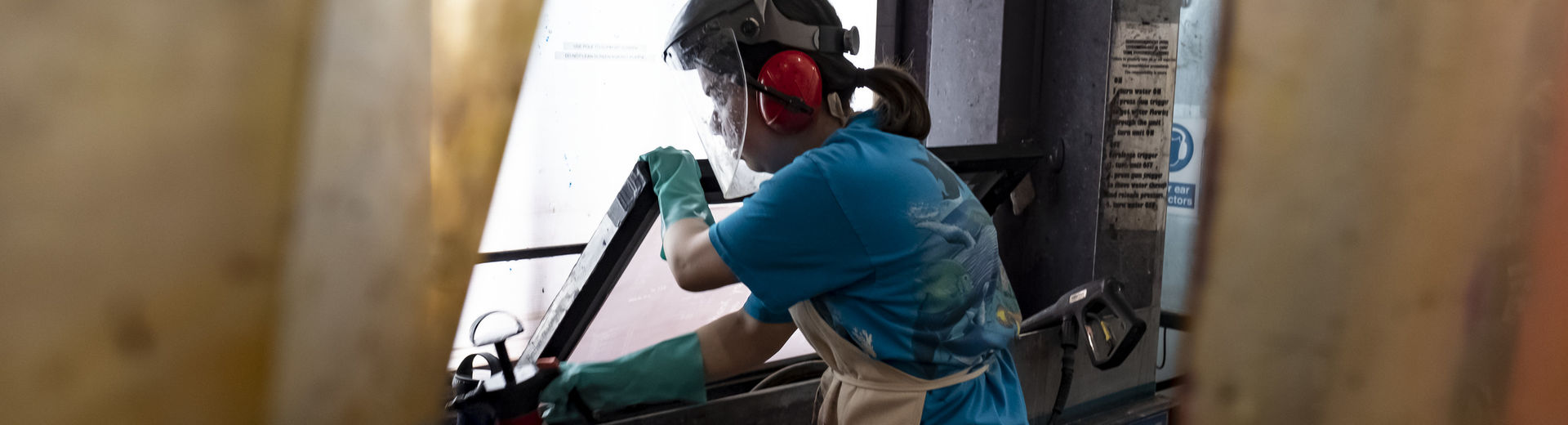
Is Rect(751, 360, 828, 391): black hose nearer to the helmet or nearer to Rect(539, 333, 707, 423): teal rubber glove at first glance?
Rect(539, 333, 707, 423): teal rubber glove

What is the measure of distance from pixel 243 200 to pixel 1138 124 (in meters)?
2.03

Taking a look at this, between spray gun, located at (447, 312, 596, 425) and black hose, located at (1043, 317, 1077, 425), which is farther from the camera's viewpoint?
black hose, located at (1043, 317, 1077, 425)

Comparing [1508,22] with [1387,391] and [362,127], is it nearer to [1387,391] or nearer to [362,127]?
[1387,391]

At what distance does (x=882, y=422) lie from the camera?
139 cm

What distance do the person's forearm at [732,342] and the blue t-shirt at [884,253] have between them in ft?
0.68

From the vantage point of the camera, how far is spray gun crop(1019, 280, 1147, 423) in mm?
1819

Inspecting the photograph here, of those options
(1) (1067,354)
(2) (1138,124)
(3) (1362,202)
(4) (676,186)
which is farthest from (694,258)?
(2) (1138,124)

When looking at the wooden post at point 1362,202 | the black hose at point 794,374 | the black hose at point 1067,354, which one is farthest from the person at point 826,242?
the wooden post at point 1362,202

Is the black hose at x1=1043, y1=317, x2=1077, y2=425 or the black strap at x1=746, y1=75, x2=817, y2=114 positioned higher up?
the black strap at x1=746, y1=75, x2=817, y2=114

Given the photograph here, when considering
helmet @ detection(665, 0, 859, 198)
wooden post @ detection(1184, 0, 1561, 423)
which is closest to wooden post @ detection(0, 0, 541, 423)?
wooden post @ detection(1184, 0, 1561, 423)

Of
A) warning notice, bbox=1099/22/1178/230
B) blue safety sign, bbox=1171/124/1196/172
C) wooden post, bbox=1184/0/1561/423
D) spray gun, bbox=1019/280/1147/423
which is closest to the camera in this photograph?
wooden post, bbox=1184/0/1561/423

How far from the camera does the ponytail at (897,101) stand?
145cm

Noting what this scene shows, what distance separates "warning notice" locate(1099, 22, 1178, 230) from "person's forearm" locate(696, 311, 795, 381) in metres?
1.02

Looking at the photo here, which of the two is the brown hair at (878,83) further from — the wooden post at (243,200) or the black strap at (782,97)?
the wooden post at (243,200)
